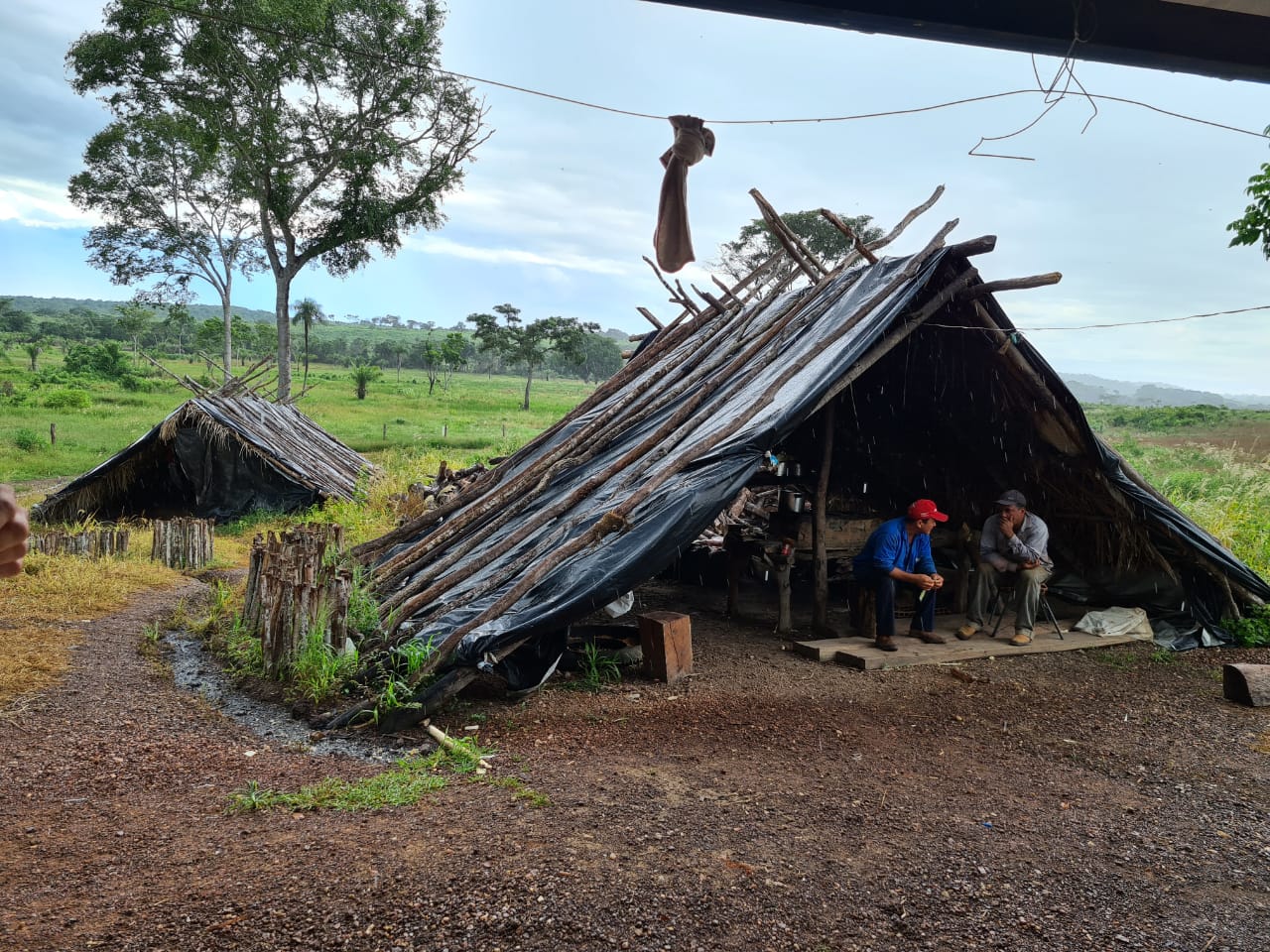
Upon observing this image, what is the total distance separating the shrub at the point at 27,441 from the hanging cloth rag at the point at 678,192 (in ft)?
61.2

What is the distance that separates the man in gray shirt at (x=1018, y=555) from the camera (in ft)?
21.7

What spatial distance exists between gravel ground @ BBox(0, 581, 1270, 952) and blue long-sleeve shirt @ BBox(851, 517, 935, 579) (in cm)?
113

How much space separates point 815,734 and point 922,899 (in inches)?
67.7

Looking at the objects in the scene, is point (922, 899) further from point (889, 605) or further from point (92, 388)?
point (92, 388)

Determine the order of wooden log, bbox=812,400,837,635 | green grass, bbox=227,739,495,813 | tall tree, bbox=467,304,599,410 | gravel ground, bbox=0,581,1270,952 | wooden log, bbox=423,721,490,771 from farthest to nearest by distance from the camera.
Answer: tall tree, bbox=467,304,599,410
wooden log, bbox=812,400,837,635
wooden log, bbox=423,721,490,771
green grass, bbox=227,739,495,813
gravel ground, bbox=0,581,1270,952

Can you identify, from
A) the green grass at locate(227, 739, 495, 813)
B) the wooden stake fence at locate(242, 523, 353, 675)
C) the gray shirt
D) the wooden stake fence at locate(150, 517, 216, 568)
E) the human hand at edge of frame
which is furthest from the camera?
the wooden stake fence at locate(150, 517, 216, 568)

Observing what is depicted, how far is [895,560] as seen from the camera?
6.29 metres

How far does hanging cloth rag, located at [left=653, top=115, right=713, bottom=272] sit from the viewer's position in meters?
5.94

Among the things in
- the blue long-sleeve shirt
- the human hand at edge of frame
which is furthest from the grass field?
the human hand at edge of frame

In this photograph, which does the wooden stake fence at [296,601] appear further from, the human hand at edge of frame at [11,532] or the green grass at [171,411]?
the green grass at [171,411]

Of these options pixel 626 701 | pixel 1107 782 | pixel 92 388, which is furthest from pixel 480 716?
pixel 92 388

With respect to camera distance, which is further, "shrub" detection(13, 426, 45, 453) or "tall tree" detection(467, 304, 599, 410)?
"tall tree" detection(467, 304, 599, 410)

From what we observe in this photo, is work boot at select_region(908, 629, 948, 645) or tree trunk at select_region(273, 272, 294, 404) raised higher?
tree trunk at select_region(273, 272, 294, 404)

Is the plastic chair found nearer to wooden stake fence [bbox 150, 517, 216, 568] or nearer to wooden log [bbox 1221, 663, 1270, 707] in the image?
wooden log [bbox 1221, 663, 1270, 707]
